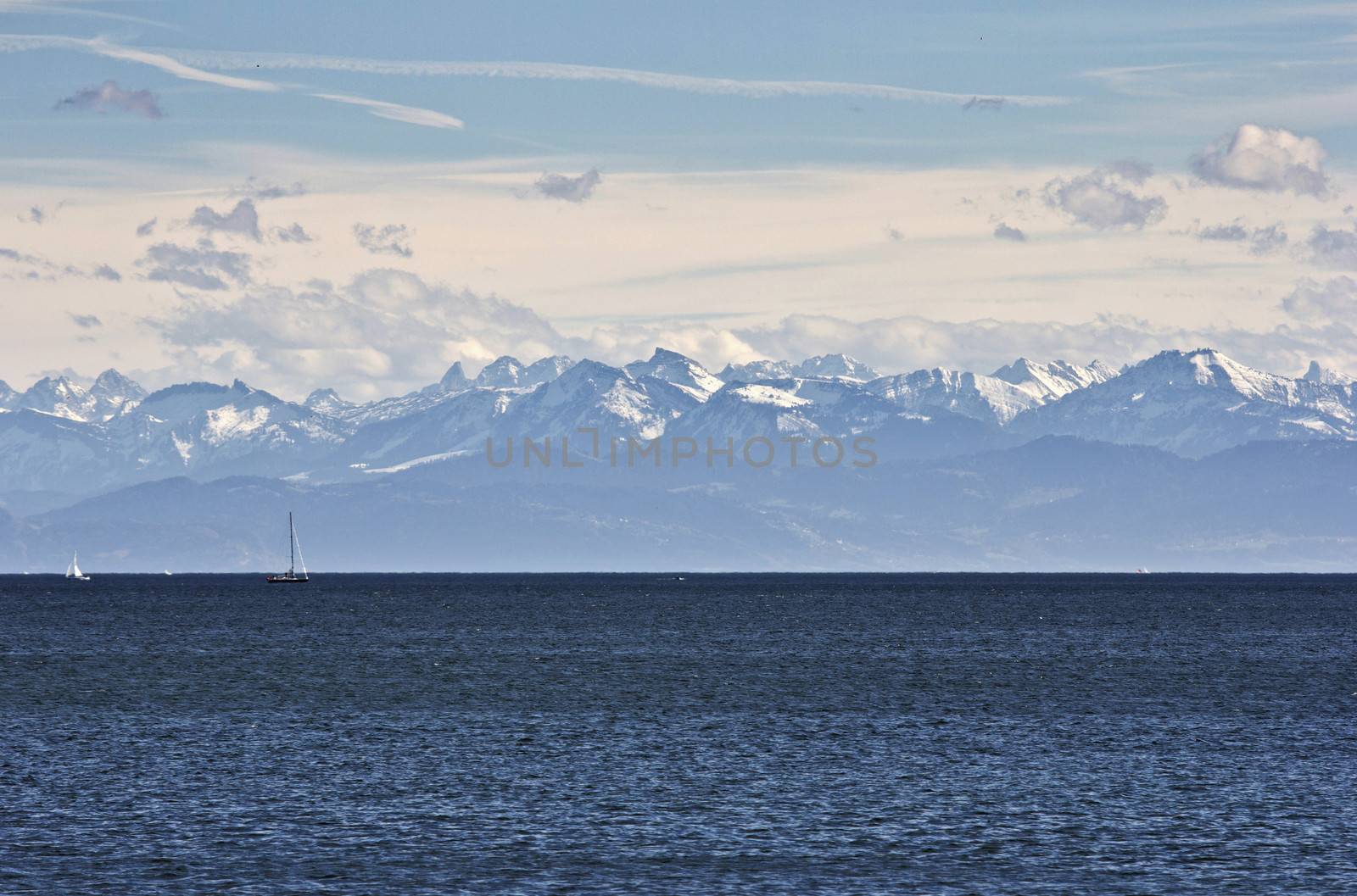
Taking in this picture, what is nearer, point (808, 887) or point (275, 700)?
point (808, 887)

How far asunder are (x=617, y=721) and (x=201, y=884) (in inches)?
1820

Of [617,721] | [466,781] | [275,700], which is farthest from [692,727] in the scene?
[275,700]

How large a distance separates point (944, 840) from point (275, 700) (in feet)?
200

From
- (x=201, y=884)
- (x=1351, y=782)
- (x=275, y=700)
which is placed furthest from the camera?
(x=275, y=700)

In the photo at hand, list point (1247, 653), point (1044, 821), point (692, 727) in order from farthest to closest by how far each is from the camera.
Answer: point (1247, 653), point (692, 727), point (1044, 821)

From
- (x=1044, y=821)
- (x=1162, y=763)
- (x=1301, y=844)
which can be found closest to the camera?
(x=1301, y=844)

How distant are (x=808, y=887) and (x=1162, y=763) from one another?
31719 mm

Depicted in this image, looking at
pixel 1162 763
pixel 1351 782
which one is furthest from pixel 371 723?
pixel 1351 782

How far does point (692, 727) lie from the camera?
97688 millimetres

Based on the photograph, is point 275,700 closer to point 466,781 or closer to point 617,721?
point 617,721

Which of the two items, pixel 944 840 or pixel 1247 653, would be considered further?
pixel 1247 653

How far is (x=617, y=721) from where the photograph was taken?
10094cm

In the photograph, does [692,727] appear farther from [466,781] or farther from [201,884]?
[201,884]

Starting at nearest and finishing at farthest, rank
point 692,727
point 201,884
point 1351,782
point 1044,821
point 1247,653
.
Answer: point 201,884 < point 1044,821 < point 1351,782 < point 692,727 < point 1247,653
